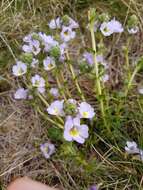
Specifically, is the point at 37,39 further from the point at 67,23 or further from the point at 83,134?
the point at 83,134

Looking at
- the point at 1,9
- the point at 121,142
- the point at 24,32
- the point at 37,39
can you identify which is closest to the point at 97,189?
the point at 121,142

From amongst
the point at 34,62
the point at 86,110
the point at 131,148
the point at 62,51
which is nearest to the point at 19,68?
the point at 34,62

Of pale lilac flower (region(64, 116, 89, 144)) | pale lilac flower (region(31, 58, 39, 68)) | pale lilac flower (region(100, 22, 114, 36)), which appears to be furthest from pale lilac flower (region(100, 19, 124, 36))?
pale lilac flower (region(64, 116, 89, 144))

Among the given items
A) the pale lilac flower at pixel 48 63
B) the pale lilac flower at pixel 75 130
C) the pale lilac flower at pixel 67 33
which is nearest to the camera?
the pale lilac flower at pixel 75 130

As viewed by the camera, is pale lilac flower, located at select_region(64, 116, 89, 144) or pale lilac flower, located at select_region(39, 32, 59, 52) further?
pale lilac flower, located at select_region(39, 32, 59, 52)

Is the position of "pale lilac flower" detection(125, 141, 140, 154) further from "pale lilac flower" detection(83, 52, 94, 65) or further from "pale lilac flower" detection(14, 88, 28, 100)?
"pale lilac flower" detection(14, 88, 28, 100)

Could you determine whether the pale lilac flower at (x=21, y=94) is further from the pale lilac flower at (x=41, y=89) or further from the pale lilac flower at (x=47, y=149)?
the pale lilac flower at (x=47, y=149)

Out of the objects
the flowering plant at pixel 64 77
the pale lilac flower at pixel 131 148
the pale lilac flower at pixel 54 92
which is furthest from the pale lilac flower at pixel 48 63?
the pale lilac flower at pixel 131 148
